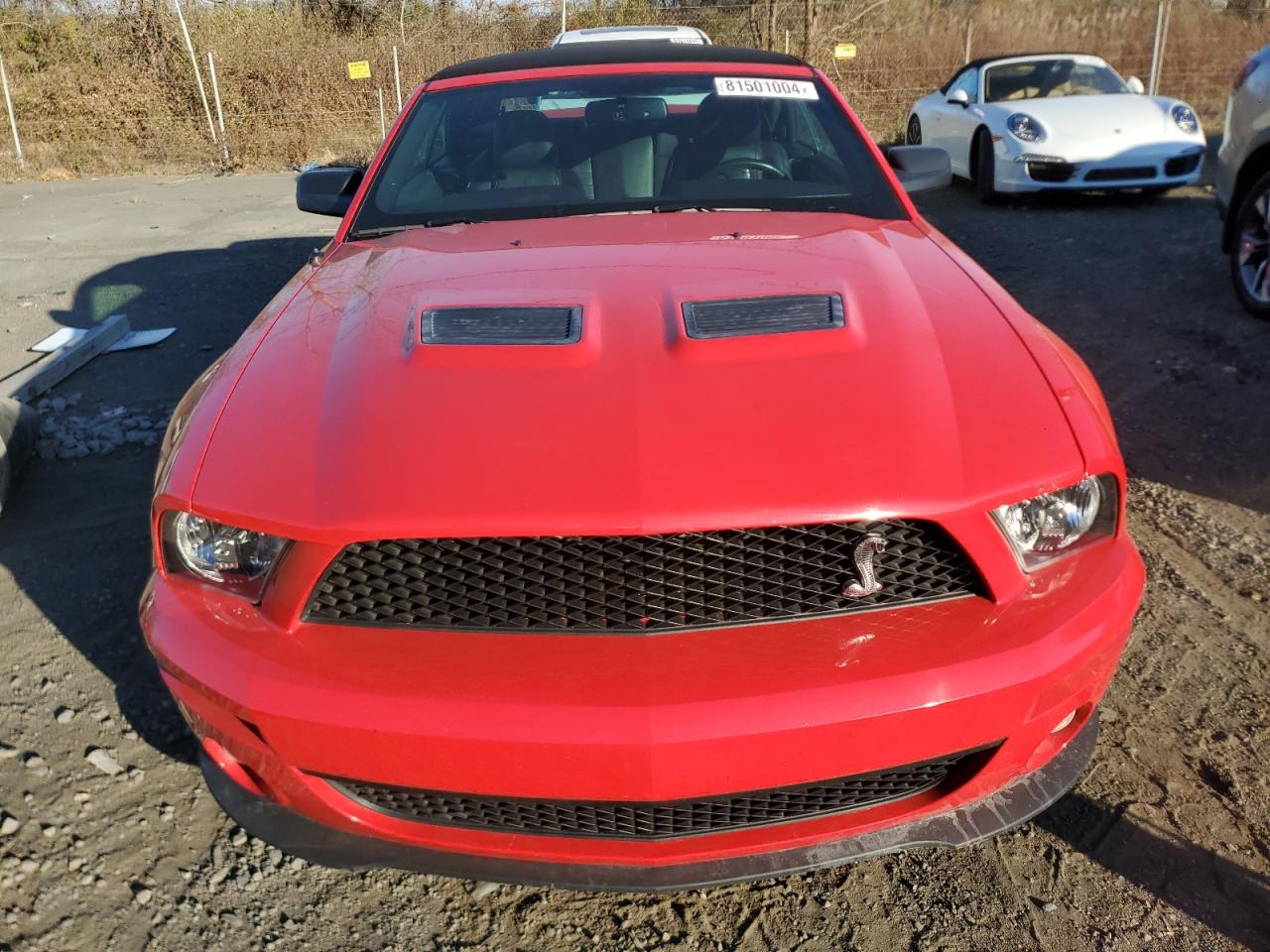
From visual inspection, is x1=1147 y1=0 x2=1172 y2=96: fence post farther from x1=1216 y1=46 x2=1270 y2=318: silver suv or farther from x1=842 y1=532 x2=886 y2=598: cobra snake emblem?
x1=842 y1=532 x2=886 y2=598: cobra snake emblem

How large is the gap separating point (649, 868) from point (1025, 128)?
26.0ft

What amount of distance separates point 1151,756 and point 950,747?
933 mm

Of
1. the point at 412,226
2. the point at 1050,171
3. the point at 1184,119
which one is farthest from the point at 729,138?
the point at 1184,119

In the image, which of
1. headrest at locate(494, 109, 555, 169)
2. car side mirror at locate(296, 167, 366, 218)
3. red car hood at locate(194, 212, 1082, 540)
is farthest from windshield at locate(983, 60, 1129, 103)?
red car hood at locate(194, 212, 1082, 540)

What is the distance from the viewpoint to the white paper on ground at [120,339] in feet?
16.8

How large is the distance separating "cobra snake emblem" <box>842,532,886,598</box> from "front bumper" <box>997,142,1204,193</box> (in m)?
7.33

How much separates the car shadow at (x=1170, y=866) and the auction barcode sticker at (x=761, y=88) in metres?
2.20

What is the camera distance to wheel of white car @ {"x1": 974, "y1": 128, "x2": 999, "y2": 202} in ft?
27.6

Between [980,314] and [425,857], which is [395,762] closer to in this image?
[425,857]

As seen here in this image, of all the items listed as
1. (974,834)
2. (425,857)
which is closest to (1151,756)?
(974,834)

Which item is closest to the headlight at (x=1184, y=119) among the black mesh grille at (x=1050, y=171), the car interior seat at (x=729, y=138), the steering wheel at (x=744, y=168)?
the black mesh grille at (x=1050, y=171)

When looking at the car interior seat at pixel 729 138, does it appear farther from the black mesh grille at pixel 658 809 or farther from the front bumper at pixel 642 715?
the black mesh grille at pixel 658 809

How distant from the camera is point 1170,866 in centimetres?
201

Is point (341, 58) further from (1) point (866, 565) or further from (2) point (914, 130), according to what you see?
(1) point (866, 565)
